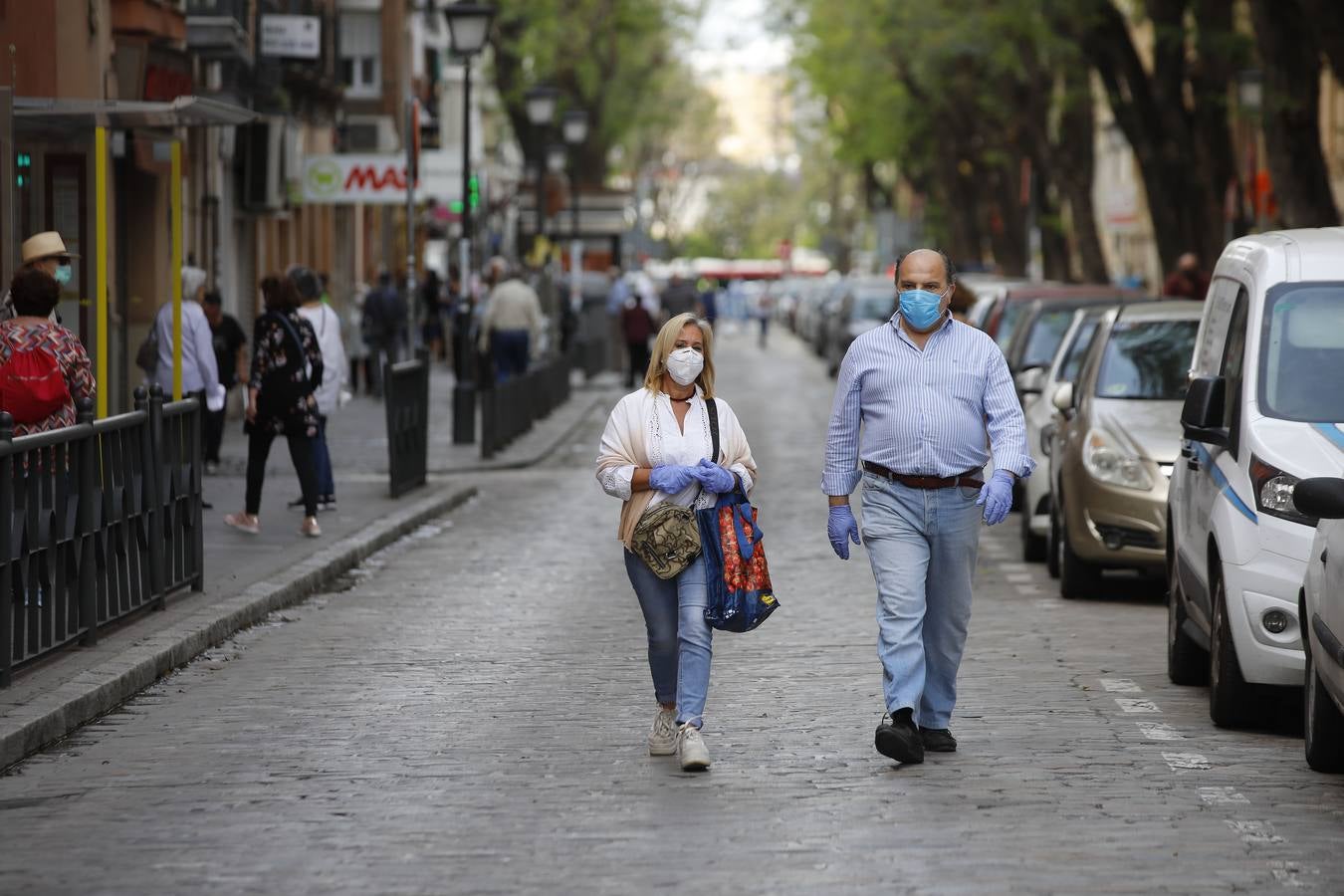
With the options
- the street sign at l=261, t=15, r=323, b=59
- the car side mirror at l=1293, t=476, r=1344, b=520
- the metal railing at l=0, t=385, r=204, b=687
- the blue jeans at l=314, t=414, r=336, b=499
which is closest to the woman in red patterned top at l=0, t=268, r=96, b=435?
the metal railing at l=0, t=385, r=204, b=687

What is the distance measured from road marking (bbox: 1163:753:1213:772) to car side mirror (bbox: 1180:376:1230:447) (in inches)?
60.6

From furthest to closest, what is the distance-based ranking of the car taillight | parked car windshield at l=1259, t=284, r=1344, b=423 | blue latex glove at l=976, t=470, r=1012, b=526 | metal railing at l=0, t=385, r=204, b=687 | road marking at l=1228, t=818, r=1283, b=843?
parked car windshield at l=1259, t=284, r=1344, b=423 < metal railing at l=0, t=385, r=204, b=687 < the car taillight < blue latex glove at l=976, t=470, r=1012, b=526 < road marking at l=1228, t=818, r=1283, b=843

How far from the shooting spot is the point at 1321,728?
28.6 ft

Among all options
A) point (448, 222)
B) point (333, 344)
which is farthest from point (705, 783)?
point (448, 222)

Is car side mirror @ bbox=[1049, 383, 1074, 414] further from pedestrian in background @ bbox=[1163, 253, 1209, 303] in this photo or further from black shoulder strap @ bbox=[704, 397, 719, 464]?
pedestrian in background @ bbox=[1163, 253, 1209, 303]

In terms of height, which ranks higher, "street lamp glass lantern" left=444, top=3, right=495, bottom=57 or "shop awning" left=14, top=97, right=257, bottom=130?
"street lamp glass lantern" left=444, top=3, right=495, bottom=57

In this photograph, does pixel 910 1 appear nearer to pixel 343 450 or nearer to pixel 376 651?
pixel 343 450

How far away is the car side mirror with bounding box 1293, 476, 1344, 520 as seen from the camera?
26.4 ft

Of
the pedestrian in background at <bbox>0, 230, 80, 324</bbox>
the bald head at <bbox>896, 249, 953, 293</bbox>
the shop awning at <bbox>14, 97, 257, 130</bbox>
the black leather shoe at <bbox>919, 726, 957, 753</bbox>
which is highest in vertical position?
the shop awning at <bbox>14, 97, 257, 130</bbox>

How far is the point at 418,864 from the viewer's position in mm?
7320

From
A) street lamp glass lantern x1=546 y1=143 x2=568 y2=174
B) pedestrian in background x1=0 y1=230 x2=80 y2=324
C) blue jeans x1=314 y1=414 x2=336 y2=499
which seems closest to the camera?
pedestrian in background x1=0 y1=230 x2=80 y2=324

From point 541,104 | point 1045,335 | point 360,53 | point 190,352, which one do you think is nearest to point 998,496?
point 190,352

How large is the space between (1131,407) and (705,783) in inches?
270

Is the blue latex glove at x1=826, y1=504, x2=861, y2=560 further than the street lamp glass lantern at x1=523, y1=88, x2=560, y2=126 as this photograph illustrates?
No
